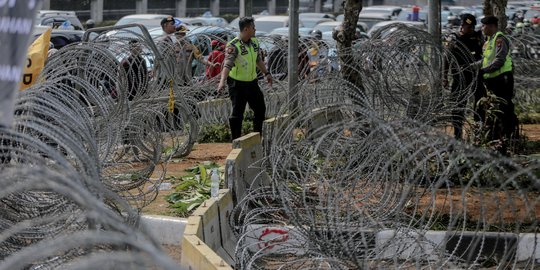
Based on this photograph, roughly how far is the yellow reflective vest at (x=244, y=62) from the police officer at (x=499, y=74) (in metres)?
2.88

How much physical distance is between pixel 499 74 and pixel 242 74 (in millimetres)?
3228

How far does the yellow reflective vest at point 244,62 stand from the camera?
44.4ft

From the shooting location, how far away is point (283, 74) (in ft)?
60.0

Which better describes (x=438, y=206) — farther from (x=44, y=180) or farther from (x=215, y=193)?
(x=44, y=180)

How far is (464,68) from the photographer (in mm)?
13984

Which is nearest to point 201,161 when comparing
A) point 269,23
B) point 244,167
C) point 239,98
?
point 239,98

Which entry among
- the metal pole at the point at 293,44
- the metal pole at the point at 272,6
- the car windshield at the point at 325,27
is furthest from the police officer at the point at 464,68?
the metal pole at the point at 272,6

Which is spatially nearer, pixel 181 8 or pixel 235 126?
pixel 235 126

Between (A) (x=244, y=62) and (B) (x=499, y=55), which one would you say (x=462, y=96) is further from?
(A) (x=244, y=62)

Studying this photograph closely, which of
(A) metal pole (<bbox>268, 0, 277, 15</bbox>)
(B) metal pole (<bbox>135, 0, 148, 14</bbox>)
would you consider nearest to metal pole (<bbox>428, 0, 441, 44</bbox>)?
(B) metal pole (<bbox>135, 0, 148, 14</bbox>)

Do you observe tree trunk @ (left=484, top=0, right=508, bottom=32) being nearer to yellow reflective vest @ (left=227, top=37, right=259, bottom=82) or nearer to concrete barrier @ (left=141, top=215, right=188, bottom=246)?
yellow reflective vest @ (left=227, top=37, right=259, bottom=82)

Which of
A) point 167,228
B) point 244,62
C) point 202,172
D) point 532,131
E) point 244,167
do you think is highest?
point 244,62

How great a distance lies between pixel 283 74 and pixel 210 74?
55.8 inches

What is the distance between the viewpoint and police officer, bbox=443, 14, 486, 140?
43.6ft
